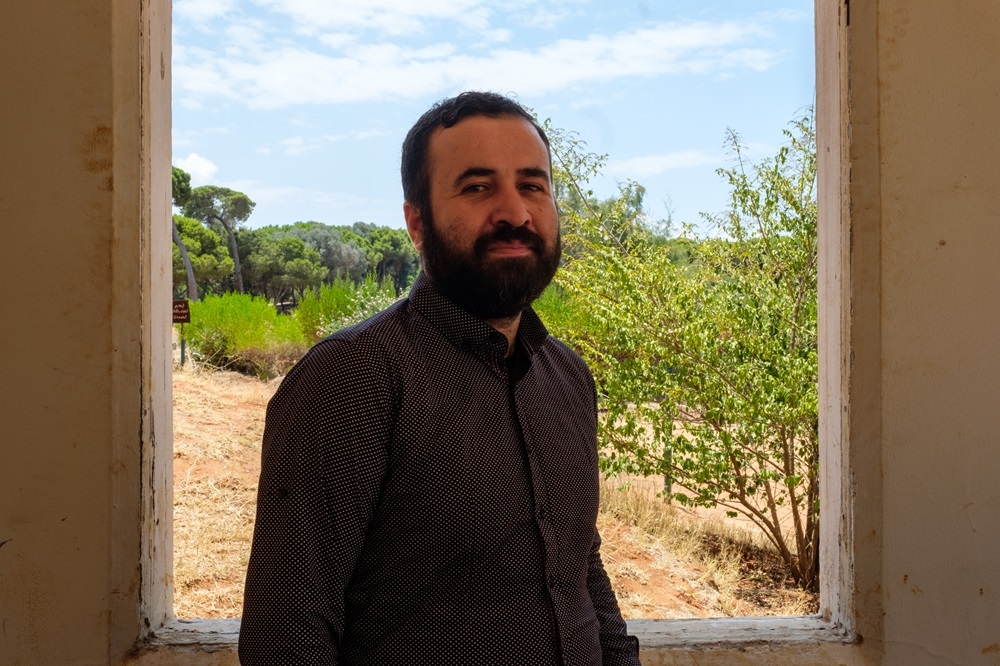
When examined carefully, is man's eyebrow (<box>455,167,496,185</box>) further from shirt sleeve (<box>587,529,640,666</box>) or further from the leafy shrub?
the leafy shrub

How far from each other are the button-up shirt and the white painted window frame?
2.24ft

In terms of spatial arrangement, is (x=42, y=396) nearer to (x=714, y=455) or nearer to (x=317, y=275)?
(x=317, y=275)

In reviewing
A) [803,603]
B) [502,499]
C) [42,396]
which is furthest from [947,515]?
[42,396]

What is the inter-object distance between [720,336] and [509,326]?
2.19m

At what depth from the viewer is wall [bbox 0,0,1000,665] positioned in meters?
1.53

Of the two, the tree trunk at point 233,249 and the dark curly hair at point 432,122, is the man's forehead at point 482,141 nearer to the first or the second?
the dark curly hair at point 432,122

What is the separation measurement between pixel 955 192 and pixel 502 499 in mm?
1232

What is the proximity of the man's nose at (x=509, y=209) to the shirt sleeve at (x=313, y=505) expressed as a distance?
0.31 metres

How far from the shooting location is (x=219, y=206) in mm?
2279

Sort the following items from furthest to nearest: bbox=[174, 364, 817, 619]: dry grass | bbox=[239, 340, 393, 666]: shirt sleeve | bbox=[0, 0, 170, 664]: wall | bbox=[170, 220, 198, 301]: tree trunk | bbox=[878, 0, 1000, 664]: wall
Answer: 1. bbox=[174, 364, 817, 619]: dry grass
2. bbox=[170, 220, 198, 301]: tree trunk
3. bbox=[878, 0, 1000, 664]: wall
4. bbox=[0, 0, 170, 664]: wall
5. bbox=[239, 340, 393, 666]: shirt sleeve

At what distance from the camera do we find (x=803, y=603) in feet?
10.2

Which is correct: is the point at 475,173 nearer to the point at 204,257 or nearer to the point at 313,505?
the point at 313,505

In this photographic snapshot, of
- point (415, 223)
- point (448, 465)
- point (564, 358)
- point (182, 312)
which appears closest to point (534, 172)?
point (415, 223)

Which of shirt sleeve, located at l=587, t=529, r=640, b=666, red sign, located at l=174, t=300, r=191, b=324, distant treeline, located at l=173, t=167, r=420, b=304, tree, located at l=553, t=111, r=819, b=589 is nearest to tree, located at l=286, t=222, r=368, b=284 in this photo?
distant treeline, located at l=173, t=167, r=420, b=304
